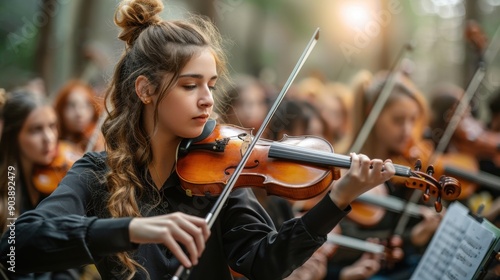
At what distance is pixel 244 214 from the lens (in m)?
2.07

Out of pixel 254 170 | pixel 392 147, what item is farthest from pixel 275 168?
pixel 392 147

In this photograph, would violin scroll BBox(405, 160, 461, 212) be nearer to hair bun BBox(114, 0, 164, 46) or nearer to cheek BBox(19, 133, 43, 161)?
hair bun BBox(114, 0, 164, 46)

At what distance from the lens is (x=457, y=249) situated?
91.0 inches

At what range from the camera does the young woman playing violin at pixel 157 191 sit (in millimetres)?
1707

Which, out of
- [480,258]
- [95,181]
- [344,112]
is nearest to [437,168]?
[344,112]

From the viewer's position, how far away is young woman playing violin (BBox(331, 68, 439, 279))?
13.7ft

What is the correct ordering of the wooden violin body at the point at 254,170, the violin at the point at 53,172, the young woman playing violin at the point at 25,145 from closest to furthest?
the wooden violin body at the point at 254,170
the young woman playing violin at the point at 25,145
the violin at the point at 53,172

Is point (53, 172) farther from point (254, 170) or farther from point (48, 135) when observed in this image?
point (254, 170)

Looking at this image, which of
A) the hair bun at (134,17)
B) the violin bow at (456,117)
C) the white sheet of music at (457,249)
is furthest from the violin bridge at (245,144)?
the violin bow at (456,117)

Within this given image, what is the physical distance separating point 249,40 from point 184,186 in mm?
5782

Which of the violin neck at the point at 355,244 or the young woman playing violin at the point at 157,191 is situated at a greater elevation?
the young woman playing violin at the point at 157,191

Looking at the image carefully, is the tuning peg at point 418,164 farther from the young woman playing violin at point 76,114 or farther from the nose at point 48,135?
the young woman playing violin at point 76,114

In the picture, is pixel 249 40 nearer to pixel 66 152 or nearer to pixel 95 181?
pixel 66 152

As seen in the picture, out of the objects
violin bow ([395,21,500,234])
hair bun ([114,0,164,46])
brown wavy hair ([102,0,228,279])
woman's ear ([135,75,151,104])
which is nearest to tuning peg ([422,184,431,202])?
brown wavy hair ([102,0,228,279])
